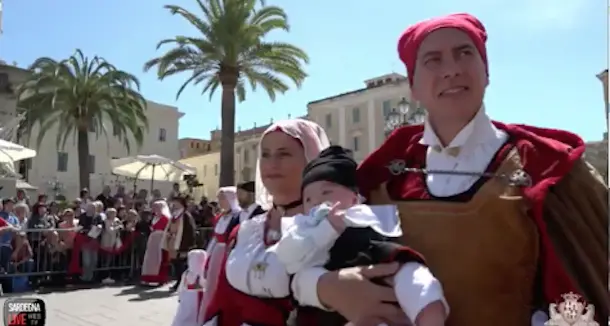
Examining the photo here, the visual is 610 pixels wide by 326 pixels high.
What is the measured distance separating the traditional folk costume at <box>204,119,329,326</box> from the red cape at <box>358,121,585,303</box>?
0.34m

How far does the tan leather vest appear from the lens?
1.54 meters

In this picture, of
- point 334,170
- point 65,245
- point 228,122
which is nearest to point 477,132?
point 334,170

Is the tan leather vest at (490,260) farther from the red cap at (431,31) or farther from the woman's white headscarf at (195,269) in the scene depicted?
the woman's white headscarf at (195,269)

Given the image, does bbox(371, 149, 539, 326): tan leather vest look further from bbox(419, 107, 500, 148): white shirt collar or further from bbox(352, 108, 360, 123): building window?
bbox(352, 108, 360, 123): building window

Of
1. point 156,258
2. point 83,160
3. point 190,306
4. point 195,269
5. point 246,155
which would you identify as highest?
point 246,155

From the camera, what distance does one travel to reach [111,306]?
28.7 feet

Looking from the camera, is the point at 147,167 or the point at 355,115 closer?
the point at 147,167

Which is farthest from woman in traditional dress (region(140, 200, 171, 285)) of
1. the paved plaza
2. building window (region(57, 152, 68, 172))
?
building window (region(57, 152, 68, 172))

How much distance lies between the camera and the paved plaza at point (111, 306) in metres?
7.53

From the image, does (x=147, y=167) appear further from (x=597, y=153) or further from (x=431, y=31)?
(x=431, y=31)

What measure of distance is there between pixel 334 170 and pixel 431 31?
0.53 metres

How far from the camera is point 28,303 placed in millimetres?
5578

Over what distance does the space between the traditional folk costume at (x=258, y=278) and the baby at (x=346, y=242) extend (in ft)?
0.35

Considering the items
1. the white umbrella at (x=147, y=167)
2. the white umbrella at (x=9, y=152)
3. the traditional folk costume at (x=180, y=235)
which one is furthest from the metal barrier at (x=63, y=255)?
the white umbrella at (x=147, y=167)
